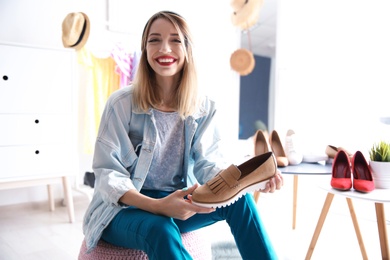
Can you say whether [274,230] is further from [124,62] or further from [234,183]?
[124,62]

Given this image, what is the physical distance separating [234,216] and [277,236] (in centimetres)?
109

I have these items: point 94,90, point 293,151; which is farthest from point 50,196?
point 293,151

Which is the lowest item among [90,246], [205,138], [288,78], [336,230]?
[336,230]

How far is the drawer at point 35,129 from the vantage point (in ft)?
6.29

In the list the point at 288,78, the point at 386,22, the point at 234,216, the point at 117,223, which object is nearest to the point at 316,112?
the point at 288,78

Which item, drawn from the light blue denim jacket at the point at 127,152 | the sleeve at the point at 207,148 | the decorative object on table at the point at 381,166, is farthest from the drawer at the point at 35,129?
the decorative object on table at the point at 381,166

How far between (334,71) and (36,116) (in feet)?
7.11

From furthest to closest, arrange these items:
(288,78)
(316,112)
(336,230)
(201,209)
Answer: (288,78), (316,112), (336,230), (201,209)

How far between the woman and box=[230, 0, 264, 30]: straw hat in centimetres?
194

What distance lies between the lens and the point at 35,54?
6.52 ft

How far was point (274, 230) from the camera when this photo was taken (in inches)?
80.7

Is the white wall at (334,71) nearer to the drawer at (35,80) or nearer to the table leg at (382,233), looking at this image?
the table leg at (382,233)

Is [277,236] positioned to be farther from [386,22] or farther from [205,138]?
[386,22]

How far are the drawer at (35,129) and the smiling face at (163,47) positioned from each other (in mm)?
1144
